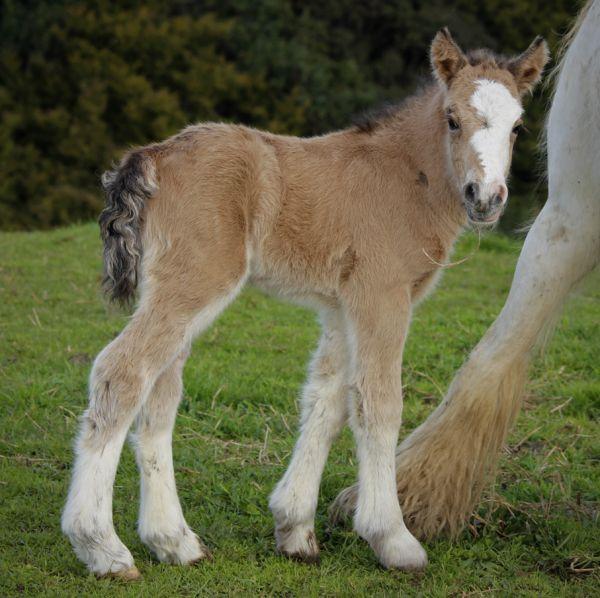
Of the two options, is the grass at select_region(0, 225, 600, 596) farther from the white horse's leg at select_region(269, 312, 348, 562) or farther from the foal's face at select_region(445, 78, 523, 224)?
the foal's face at select_region(445, 78, 523, 224)

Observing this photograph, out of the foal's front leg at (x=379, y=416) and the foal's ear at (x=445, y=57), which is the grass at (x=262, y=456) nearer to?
the foal's front leg at (x=379, y=416)

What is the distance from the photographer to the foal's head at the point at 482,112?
400 centimetres

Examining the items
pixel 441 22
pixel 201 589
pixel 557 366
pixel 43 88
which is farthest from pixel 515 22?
pixel 201 589

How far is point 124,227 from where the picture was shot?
4.06 metres

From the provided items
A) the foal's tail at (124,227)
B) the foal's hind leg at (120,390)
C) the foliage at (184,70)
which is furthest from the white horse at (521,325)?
the foliage at (184,70)

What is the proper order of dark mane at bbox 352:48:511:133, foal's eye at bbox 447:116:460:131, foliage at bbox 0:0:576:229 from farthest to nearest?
foliage at bbox 0:0:576:229 < dark mane at bbox 352:48:511:133 < foal's eye at bbox 447:116:460:131

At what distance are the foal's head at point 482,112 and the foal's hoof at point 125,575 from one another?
1.99 m

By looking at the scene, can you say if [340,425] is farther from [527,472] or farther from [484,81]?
[484,81]

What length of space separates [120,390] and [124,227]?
0.68 meters

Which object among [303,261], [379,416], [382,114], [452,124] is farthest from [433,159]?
[379,416]

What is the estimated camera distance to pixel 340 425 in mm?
4578

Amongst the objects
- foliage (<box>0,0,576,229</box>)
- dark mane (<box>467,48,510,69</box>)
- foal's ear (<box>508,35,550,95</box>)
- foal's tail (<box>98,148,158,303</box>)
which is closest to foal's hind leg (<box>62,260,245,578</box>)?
foal's tail (<box>98,148,158,303</box>)

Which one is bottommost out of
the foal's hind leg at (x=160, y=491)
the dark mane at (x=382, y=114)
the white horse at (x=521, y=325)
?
the foal's hind leg at (x=160, y=491)

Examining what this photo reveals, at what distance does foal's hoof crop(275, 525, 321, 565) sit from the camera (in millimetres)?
4344
